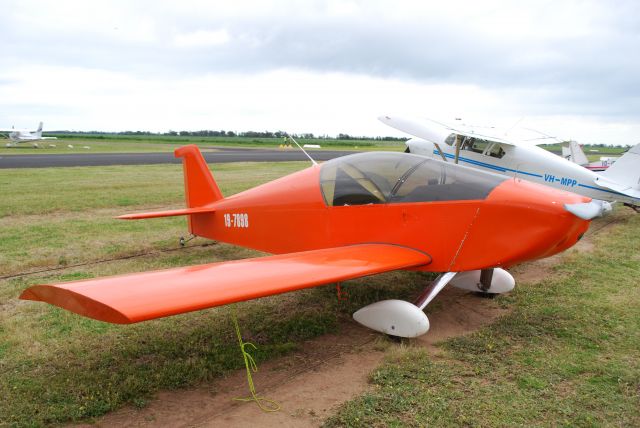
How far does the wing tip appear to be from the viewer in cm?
279

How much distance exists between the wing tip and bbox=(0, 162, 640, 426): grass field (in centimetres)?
77

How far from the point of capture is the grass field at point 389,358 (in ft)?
10.4

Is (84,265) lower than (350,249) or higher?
lower

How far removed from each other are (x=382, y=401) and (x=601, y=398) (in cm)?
155

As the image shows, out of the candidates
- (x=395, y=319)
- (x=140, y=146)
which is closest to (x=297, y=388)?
(x=395, y=319)

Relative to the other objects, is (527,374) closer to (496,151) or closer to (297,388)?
(297,388)

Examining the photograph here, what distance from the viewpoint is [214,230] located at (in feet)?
21.3

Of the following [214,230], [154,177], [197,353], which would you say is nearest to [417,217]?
[197,353]

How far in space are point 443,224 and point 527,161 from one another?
7.22 meters

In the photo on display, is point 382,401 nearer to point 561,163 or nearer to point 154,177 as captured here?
point 561,163

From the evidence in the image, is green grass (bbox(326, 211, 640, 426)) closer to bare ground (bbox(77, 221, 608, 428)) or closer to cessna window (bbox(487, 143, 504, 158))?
bare ground (bbox(77, 221, 608, 428))

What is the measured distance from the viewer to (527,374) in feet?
12.1

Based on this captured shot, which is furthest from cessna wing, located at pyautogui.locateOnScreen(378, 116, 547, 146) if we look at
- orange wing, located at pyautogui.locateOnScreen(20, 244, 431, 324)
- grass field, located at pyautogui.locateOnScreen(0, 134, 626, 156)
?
grass field, located at pyautogui.locateOnScreen(0, 134, 626, 156)

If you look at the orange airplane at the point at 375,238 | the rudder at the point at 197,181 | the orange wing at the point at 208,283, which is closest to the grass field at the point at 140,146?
the rudder at the point at 197,181
